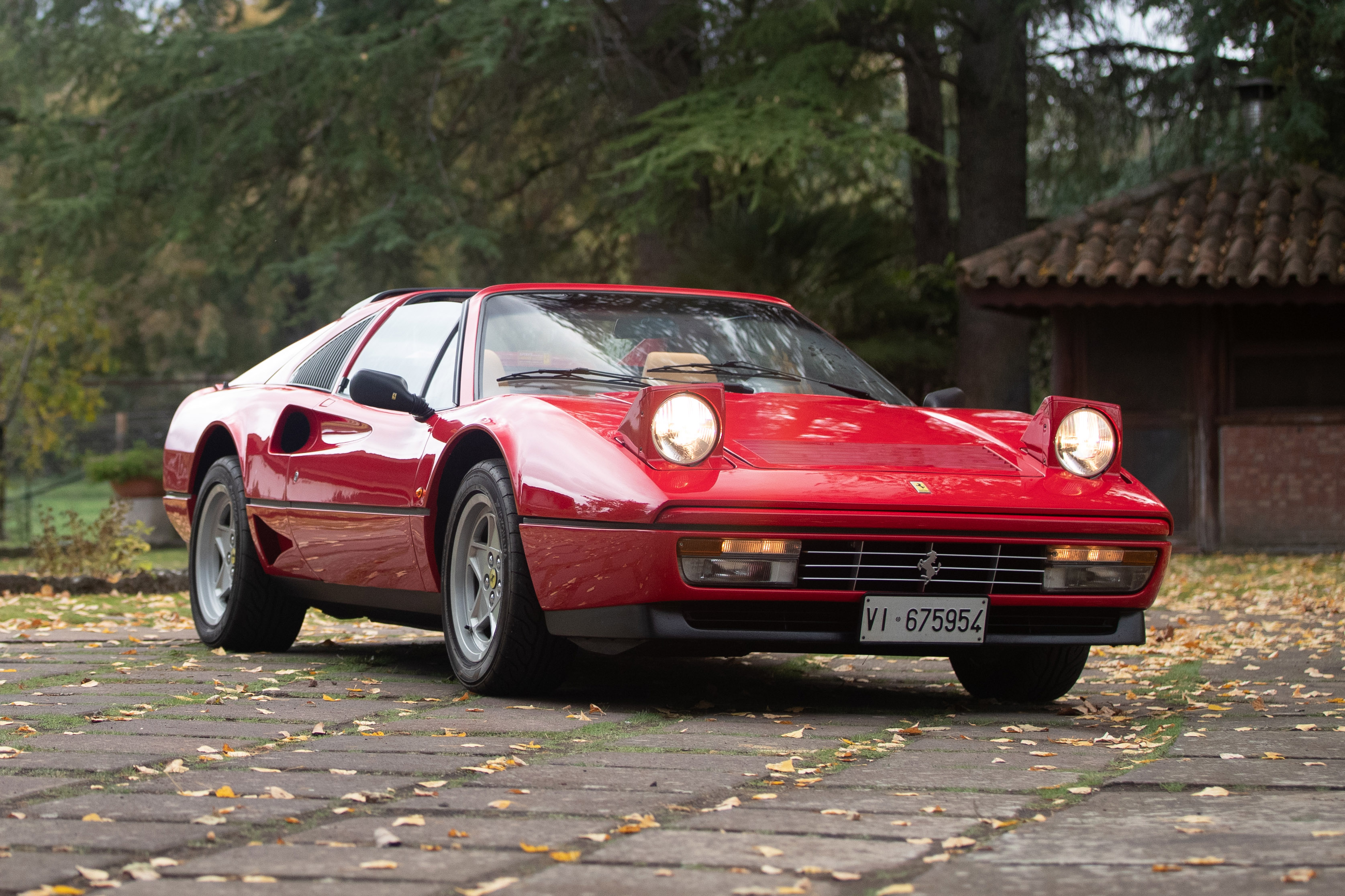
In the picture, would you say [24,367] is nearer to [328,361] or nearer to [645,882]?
[328,361]

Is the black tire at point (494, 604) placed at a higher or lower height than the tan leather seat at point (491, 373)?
lower

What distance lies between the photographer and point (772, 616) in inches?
186

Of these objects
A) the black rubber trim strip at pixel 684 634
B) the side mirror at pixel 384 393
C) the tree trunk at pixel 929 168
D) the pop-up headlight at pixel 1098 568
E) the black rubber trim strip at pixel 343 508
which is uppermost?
the tree trunk at pixel 929 168

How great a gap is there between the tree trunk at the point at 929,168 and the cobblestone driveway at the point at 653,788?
13745 mm

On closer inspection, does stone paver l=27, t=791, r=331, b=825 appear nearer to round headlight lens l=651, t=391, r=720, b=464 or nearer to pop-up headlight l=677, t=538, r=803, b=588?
pop-up headlight l=677, t=538, r=803, b=588

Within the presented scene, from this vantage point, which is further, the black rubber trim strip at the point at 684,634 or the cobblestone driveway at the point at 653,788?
the black rubber trim strip at the point at 684,634

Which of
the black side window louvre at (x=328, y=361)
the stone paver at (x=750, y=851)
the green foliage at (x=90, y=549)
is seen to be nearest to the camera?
the stone paver at (x=750, y=851)

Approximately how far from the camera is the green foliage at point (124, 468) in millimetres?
20266

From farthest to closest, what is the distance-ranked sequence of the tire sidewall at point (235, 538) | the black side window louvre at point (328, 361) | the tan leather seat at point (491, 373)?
1. the tire sidewall at point (235, 538)
2. the black side window louvre at point (328, 361)
3. the tan leather seat at point (491, 373)

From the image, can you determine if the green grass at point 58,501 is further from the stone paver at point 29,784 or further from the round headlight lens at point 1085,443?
the stone paver at point 29,784

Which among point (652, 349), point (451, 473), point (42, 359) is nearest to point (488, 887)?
point (451, 473)

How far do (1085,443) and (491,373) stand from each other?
188cm

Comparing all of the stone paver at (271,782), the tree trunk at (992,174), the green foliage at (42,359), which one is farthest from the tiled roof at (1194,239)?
the stone paver at (271,782)

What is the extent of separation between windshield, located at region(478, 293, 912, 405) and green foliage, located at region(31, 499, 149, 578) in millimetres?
5923
